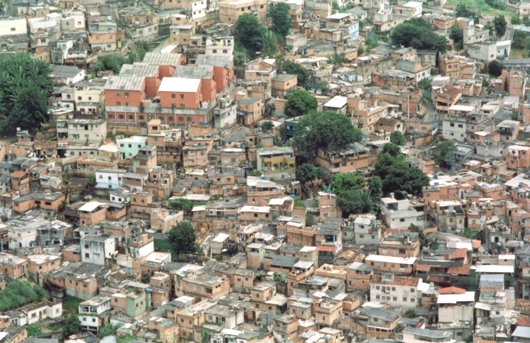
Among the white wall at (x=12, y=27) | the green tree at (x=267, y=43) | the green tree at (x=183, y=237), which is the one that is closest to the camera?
the green tree at (x=183, y=237)

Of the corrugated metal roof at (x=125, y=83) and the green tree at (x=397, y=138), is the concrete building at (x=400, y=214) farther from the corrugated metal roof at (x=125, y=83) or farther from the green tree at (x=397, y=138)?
the corrugated metal roof at (x=125, y=83)

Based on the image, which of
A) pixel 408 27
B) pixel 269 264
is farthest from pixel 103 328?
pixel 408 27

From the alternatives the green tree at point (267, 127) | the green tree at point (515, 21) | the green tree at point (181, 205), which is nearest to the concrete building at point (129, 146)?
the green tree at point (181, 205)

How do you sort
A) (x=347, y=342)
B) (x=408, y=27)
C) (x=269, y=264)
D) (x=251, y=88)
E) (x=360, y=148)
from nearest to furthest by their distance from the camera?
1. (x=347, y=342)
2. (x=269, y=264)
3. (x=360, y=148)
4. (x=251, y=88)
5. (x=408, y=27)

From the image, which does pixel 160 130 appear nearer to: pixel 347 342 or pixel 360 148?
pixel 360 148

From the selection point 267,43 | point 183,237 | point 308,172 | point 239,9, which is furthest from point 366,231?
point 239,9
